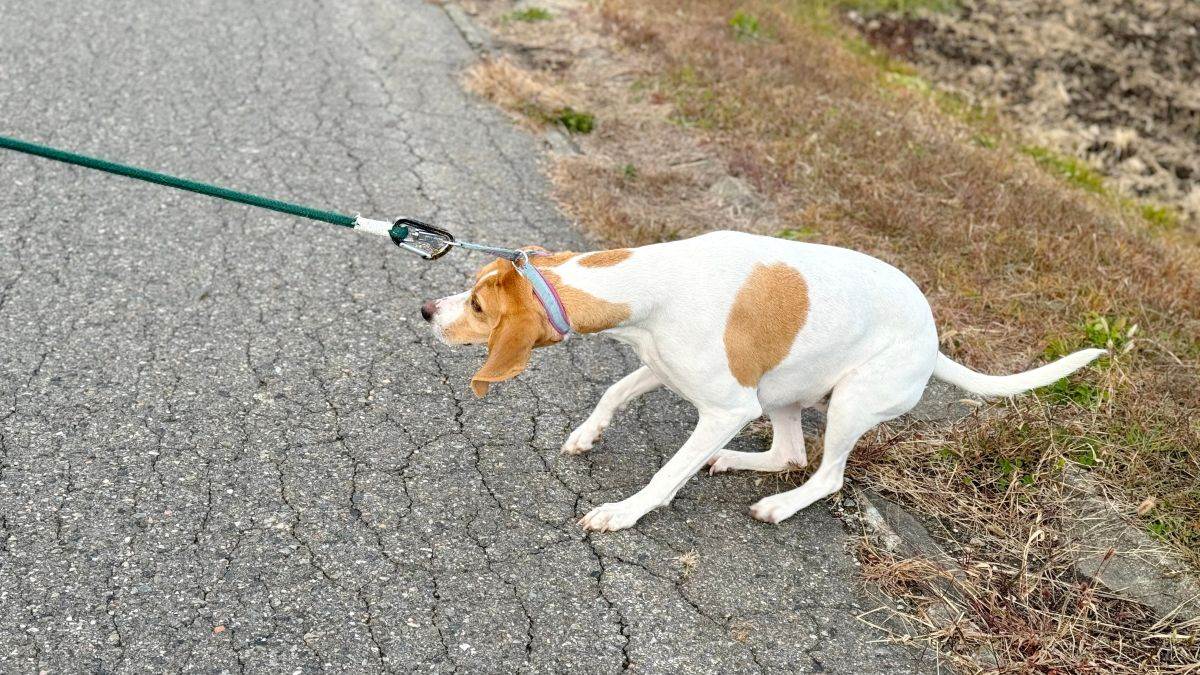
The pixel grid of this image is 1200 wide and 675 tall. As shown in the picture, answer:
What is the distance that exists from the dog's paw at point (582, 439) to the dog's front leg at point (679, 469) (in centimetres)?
35

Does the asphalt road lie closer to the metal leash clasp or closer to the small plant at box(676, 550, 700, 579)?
the small plant at box(676, 550, 700, 579)

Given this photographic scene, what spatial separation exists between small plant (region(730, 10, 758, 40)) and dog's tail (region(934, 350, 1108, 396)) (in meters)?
4.82

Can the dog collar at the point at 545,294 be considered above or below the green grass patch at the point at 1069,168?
above

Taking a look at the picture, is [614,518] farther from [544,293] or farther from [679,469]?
[544,293]

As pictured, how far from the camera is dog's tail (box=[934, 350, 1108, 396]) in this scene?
3.53 m

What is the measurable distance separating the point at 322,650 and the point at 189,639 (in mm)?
342

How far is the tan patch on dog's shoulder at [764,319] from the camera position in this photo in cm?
323

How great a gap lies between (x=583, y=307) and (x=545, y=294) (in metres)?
0.13

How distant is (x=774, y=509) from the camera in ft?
11.9

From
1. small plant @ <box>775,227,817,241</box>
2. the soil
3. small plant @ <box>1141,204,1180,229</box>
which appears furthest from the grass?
small plant @ <box>1141,204,1180,229</box>

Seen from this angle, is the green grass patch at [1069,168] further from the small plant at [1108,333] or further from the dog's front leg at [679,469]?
the dog's front leg at [679,469]

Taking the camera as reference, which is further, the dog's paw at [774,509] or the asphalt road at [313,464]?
the dog's paw at [774,509]

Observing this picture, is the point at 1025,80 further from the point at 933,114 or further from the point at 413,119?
the point at 413,119

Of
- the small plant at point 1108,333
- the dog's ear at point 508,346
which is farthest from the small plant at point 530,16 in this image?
the dog's ear at point 508,346
